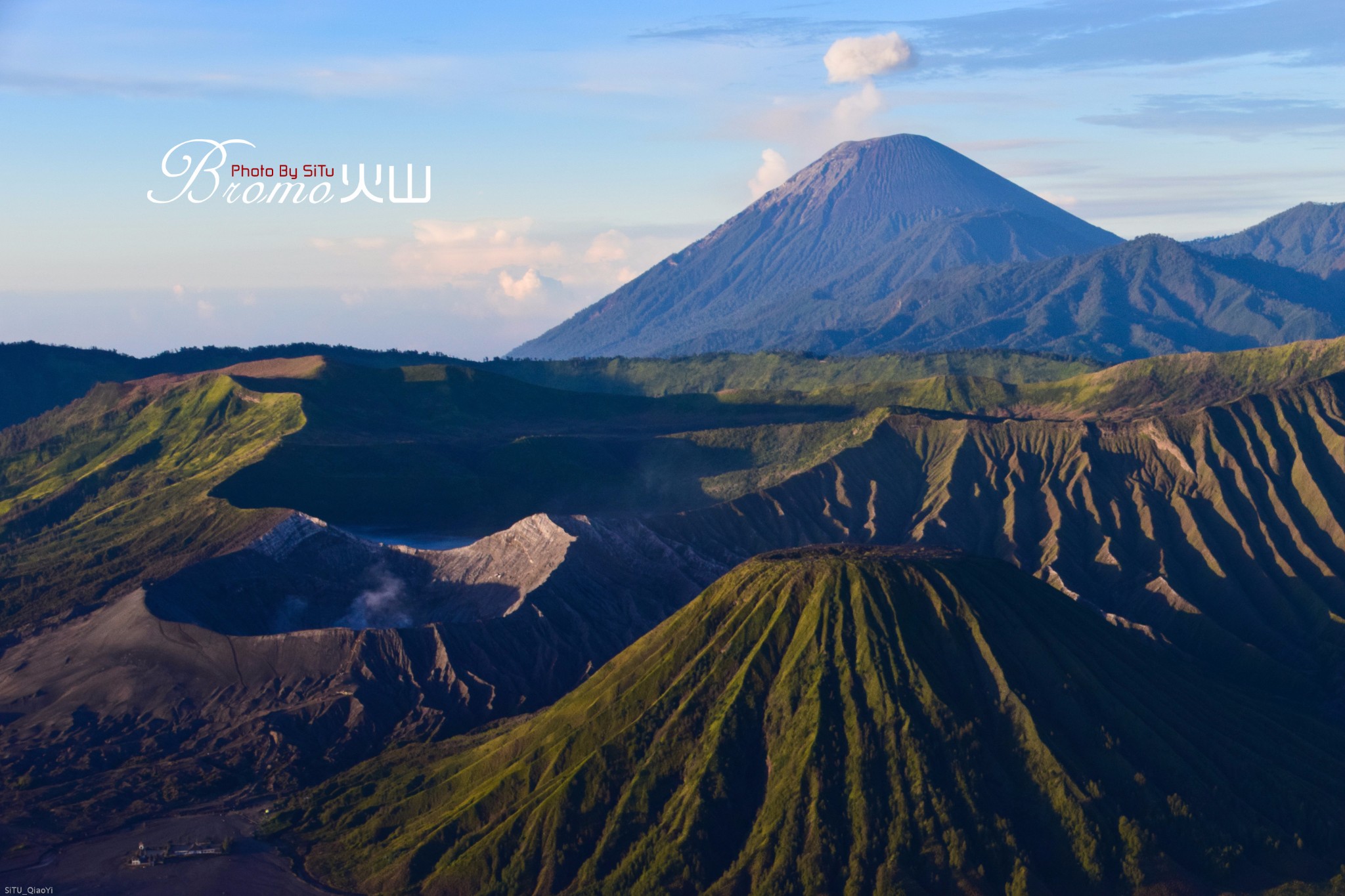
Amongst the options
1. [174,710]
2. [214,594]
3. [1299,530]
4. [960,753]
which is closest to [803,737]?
[960,753]

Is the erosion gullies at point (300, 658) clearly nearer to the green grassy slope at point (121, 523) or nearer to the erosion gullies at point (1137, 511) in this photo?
the green grassy slope at point (121, 523)

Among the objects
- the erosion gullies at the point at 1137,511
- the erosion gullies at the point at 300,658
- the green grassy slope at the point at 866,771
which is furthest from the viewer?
the erosion gullies at the point at 1137,511

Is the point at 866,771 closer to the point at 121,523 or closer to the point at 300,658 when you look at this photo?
the point at 300,658

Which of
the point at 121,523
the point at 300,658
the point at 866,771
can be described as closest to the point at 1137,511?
the point at 866,771

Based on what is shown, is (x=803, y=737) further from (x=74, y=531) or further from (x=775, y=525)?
(x=74, y=531)

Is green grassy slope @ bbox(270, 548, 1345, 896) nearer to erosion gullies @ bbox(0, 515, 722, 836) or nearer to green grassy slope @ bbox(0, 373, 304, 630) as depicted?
erosion gullies @ bbox(0, 515, 722, 836)

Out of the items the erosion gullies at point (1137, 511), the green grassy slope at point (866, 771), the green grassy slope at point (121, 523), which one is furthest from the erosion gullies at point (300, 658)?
the erosion gullies at point (1137, 511)
